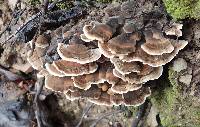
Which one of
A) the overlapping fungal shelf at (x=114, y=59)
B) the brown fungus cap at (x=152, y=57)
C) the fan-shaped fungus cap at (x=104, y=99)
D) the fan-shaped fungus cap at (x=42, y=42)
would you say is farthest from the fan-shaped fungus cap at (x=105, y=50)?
the fan-shaped fungus cap at (x=42, y=42)

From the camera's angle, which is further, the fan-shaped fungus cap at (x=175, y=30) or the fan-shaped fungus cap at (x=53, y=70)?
the fan-shaped fungus cap at (x=53, y=70)

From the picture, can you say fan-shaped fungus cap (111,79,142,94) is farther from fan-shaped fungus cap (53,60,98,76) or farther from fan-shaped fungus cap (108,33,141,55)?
fan-shaped fungus cap (108,33,141,55)

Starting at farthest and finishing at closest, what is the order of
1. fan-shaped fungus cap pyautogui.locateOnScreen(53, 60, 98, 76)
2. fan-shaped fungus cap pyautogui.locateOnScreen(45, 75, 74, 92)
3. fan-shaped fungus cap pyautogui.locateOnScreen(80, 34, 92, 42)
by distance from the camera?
fan-shaped fungus cap pyautogui.locateOnScreen(45, 75, 74, 92)
fan-shaped fungus cap pyautogui.locateOnScreen(53, 60, 98, 76)
fan-shaped fungus cap pyautogui.locateOnScreen(80, 34, 92, 42)

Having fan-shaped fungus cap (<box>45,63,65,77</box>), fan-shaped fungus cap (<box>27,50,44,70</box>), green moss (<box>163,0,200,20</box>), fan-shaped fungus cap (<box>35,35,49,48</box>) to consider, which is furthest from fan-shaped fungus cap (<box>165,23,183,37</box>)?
fan-shaped fungus cap (<box>27,50,44,70</box>)

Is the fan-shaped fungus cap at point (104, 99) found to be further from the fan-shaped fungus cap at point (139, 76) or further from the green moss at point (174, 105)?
the green moss at point (174, 105)

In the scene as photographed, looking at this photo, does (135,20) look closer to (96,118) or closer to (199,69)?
(199,69)

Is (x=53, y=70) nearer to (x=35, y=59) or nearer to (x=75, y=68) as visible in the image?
(x=75, y=68)
